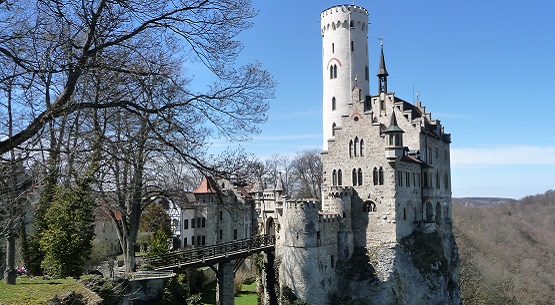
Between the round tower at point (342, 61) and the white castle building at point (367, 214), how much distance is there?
0.09m

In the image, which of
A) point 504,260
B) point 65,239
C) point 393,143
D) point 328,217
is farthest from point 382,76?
point 504,260

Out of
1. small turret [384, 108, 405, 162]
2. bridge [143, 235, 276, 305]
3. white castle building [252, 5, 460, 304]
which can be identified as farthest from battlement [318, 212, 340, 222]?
small turret [384, 108, 405, 162]

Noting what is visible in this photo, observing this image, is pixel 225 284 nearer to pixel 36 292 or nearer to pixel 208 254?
pixel 208 254

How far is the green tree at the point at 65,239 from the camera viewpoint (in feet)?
66.5

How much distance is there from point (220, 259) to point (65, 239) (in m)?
11.3

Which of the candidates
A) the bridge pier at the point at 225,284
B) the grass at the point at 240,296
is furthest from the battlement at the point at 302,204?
the grass at the point at 240,296

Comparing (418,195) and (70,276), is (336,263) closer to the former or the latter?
(418,195)

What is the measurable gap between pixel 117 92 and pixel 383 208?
93.9ft

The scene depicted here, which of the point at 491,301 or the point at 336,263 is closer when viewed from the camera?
the point at 336,263

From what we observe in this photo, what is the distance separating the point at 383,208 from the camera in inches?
1361

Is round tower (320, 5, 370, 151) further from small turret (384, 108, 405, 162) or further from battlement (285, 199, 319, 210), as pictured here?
battlement (285, 199, 319, 210)

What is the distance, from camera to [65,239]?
20703mm

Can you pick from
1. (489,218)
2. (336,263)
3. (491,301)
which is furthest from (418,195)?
(489,218)

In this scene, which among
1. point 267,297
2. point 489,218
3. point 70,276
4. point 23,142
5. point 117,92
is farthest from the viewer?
point 489,218
